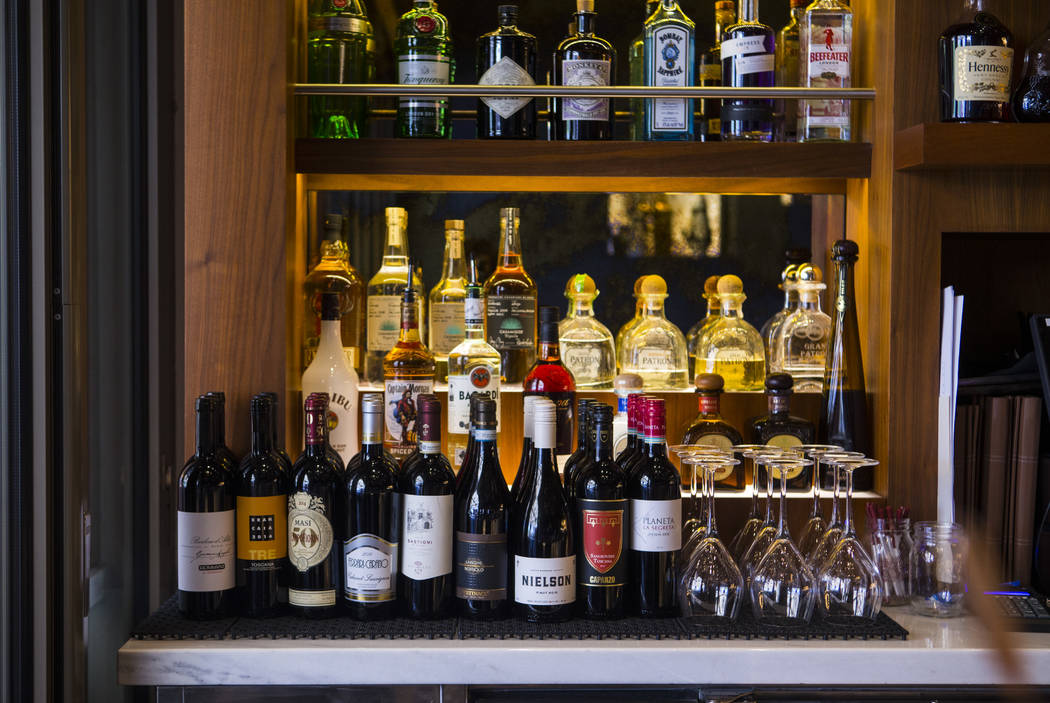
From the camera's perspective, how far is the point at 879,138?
5.34ft

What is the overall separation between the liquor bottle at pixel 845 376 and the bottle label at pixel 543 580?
0.55 meters

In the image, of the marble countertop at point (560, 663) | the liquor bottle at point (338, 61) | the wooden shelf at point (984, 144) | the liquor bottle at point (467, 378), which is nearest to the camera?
the marble countertop at point (560, 663)

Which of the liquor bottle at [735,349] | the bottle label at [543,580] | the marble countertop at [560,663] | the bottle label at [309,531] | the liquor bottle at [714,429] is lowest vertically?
the marble countertop at [560,663]

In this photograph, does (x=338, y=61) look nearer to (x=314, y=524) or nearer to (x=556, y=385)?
(x=556, y=385)

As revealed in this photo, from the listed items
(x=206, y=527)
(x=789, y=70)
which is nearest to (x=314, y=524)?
(x=206, y=527)

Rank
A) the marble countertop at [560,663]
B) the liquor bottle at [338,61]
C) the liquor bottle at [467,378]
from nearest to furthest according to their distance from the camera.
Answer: the marble countertop at [560,663], the liquor bottle at [467,378], the liquor bottle at [338,61]

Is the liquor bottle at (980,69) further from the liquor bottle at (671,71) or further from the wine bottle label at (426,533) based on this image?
the wine bottle label at (426,533)


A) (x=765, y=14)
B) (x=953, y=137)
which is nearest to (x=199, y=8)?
(x=765, y=14)

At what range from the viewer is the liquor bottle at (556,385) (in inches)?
62.5

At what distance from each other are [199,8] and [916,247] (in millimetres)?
1216

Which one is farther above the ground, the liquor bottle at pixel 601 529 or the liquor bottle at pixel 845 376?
the liquor bottle at pixel 845 376

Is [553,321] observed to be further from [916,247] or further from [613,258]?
[916,247]

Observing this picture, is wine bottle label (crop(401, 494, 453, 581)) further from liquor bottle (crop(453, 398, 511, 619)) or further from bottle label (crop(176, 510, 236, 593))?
bottle label (crop(176, 510, 236, 593))

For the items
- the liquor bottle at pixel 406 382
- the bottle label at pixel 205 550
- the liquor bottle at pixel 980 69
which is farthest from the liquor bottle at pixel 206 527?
the liquor bottle at pixel 980 69
